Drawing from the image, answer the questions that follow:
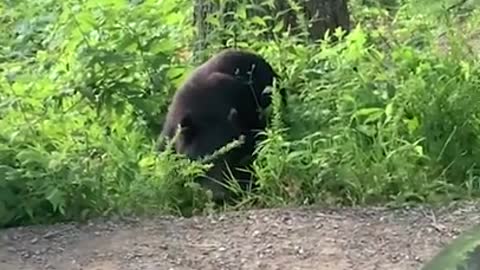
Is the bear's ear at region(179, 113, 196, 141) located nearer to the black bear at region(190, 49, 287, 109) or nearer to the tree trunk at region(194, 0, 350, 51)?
the black bear at region(190, 49, 287, 109)

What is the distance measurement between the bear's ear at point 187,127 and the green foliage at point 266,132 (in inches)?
8.1

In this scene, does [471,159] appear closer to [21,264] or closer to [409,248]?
[409,248]

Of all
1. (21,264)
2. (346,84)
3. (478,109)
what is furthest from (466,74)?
(21,264)

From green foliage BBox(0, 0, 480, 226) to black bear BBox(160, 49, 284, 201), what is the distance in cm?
17

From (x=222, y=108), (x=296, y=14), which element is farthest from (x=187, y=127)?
(x=296, y=14)

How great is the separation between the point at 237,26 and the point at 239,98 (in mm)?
742

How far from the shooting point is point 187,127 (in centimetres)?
606

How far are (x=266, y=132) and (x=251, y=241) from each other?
4.04ft

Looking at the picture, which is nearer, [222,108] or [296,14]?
[222,108]

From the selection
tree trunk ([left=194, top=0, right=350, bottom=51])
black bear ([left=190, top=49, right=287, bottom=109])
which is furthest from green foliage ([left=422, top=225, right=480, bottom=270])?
tree trunk ([left=194, top=0, right=350, bottom=51])

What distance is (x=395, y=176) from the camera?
5.16m

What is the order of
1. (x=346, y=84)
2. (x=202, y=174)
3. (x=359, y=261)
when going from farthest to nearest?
(x=346, y=84) → (x=202, y=174) → (x=359, y=261)

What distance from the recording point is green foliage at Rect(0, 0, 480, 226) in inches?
201

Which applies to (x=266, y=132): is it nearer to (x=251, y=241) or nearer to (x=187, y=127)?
(x=187, y=127)
